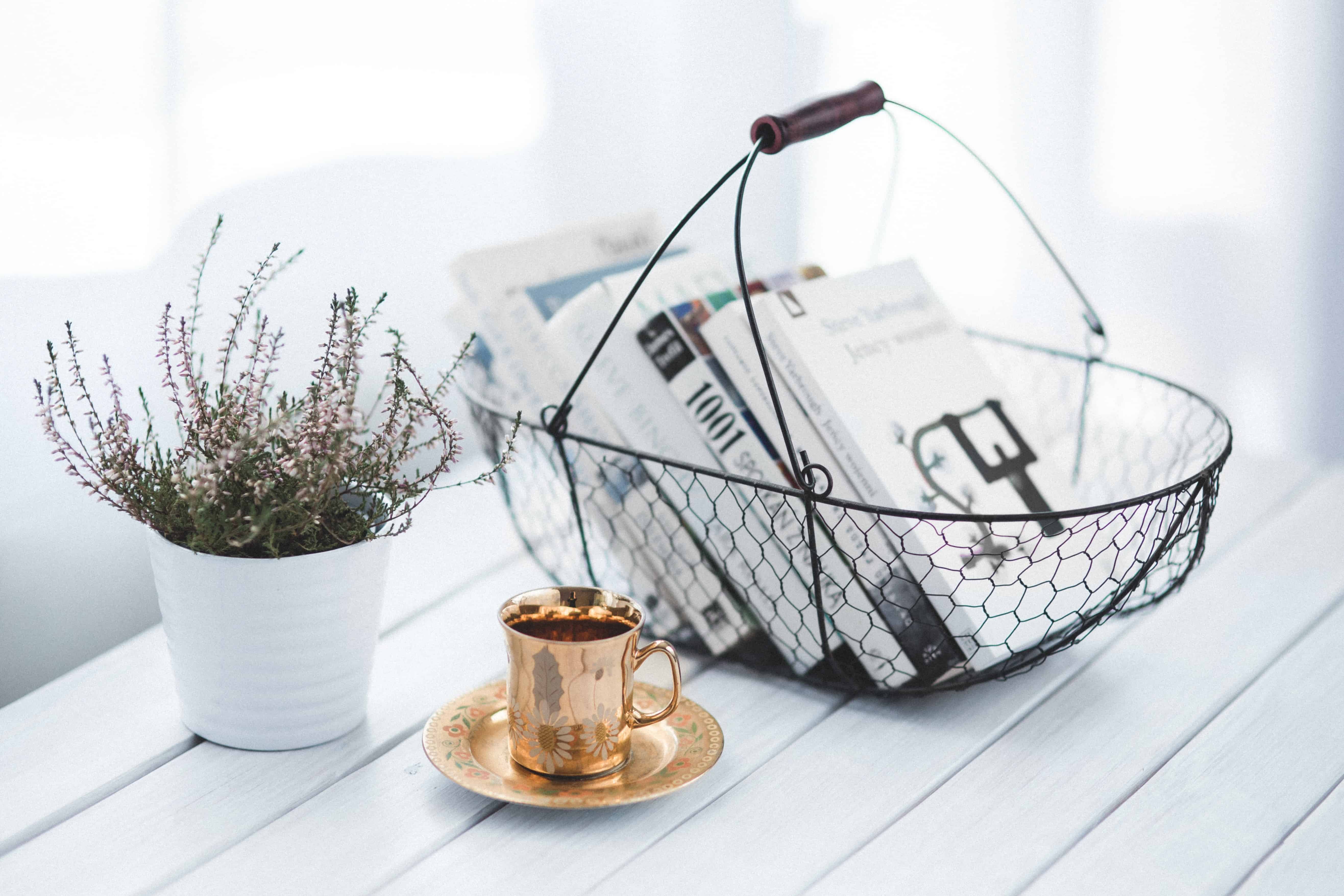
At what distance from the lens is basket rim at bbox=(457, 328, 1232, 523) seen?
56cm

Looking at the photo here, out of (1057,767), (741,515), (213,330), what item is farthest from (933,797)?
(213,330)

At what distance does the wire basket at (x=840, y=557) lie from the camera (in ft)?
2.00

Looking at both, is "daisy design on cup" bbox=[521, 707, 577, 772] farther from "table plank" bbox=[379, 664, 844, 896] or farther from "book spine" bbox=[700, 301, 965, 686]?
"book spine" bbox=[700, 301, 965, 686]

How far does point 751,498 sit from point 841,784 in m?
0.15

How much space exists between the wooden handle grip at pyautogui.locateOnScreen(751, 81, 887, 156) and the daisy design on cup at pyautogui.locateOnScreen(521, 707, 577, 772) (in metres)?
0.29

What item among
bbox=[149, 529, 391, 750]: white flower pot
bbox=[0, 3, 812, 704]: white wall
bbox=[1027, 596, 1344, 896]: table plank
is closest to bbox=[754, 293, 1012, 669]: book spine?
bbox=[1027, 596, 1344, 896]: table plank

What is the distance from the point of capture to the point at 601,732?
57 centimetres

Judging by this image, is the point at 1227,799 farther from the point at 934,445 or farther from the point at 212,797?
the point at 212,797

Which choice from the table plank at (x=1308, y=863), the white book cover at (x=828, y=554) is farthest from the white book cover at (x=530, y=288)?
the table plank at (x=1308, y=863)

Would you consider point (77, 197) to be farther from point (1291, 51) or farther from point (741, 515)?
point (1291, 51)

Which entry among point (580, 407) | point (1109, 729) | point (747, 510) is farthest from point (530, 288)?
point (1109, 729)

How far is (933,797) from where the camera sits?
1.91ft

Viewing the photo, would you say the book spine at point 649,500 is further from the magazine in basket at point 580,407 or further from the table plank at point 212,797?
the table plank at point 212,797

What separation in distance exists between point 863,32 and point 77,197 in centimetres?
88
